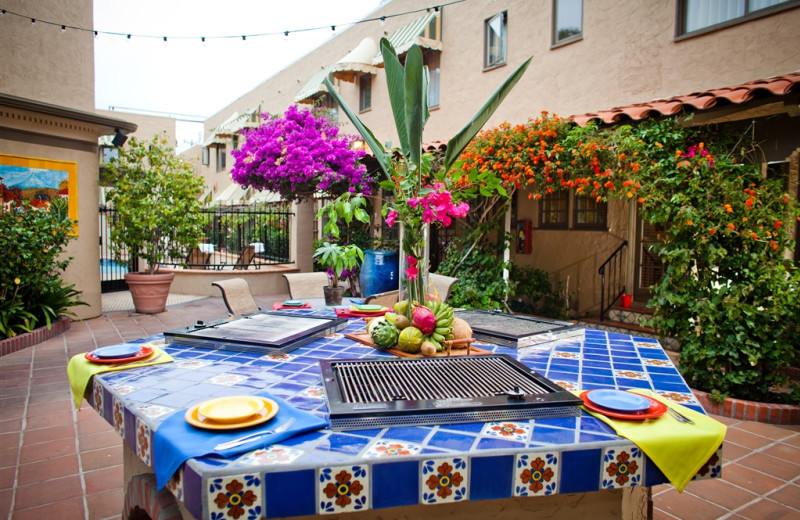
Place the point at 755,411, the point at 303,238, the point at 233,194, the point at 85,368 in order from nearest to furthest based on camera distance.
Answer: the point at 85,368
the point at 755,411
the point at 303,238
the point at 233,194

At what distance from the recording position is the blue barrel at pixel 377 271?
9.91 m

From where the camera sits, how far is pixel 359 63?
1150cm

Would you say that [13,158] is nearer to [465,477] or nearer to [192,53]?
[192,53]

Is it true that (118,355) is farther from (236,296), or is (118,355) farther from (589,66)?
(589,66)

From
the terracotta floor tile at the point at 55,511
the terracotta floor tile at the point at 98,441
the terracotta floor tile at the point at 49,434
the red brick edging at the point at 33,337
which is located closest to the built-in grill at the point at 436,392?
the terracotta floor tile at the point at 55,511

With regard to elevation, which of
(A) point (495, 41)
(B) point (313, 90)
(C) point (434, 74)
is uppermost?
(B) point (313, 90)

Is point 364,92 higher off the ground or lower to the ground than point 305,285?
higher

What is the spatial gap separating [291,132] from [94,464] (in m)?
6.80

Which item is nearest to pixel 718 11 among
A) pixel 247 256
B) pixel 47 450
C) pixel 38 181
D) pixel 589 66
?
pixel 589 66

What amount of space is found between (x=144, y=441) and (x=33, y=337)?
245 inches

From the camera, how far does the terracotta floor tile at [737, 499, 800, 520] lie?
2639mm

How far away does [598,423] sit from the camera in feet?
4.80

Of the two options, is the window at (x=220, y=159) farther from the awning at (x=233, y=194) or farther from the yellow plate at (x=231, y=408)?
the yellow plate at (x=231, y=408)

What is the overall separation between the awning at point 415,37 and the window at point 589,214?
4371mm
